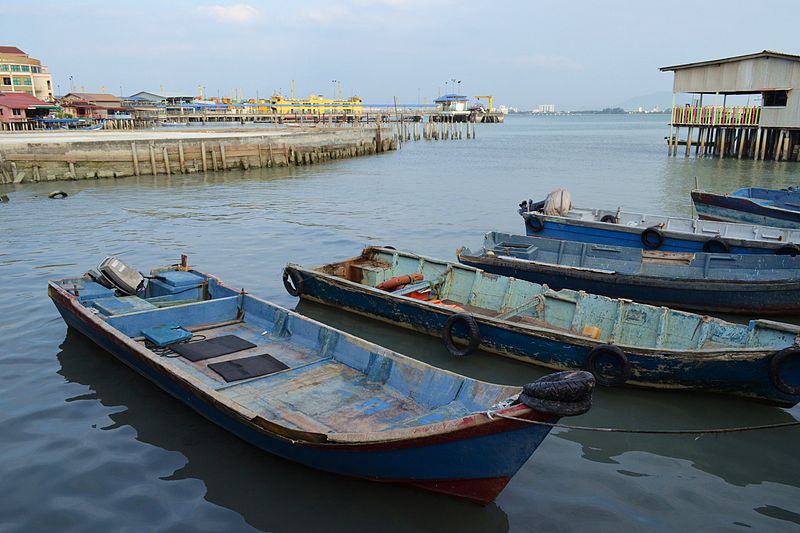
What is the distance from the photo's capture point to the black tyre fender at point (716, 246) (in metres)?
13.2

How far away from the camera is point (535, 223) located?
52.3 feet

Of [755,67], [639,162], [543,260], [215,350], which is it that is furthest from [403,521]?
[639,162]

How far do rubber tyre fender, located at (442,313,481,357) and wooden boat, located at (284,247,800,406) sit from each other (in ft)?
0.05

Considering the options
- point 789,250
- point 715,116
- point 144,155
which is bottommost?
point 789,250

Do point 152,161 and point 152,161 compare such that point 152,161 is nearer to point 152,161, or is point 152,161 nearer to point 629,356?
point 152,161


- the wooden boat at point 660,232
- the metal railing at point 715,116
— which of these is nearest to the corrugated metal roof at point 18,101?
the metal railing at point 715,116

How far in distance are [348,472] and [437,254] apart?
38.8ft

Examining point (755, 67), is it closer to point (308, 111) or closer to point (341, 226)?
point (341, 226)

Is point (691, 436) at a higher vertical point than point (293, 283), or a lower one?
lower

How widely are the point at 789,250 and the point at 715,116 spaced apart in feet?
109

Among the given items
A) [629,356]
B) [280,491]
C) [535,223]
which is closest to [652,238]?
[535,223]

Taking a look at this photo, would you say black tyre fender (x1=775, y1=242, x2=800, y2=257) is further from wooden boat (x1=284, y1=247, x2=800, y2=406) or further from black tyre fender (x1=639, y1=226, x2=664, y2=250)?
wooden boat (x1=284, y1=247, x2=800, y2=406)

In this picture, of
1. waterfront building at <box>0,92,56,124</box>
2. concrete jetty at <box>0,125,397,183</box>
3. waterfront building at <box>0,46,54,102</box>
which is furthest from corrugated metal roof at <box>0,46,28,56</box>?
concrete jetty at <box>0,125,397,183</box>

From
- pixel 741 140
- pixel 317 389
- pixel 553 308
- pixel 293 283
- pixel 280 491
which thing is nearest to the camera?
pixel 280 491
